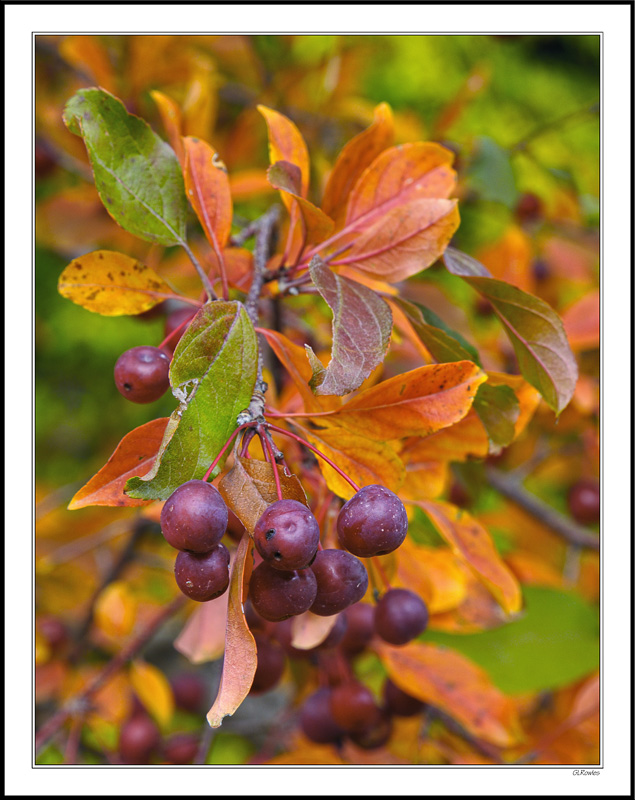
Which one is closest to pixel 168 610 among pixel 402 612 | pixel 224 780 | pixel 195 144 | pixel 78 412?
pixel 224 780

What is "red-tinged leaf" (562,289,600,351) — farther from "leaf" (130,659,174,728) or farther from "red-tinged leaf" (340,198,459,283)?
"leaf" (130,659,174,728)

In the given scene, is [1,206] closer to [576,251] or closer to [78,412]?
[576,251]

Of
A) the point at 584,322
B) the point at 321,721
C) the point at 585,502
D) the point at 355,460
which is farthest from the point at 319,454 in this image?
the point at 585,502

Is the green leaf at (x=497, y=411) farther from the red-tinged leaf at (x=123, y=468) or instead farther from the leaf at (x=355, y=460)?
the red-tinged leaf at (x=123, y=468)

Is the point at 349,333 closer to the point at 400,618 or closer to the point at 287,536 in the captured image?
the point at 287,536

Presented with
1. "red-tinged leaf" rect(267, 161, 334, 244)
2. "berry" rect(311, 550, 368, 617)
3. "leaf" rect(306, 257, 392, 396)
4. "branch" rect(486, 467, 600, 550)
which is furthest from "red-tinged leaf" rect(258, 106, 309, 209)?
"branch" rect(486, 467, 600, 550)

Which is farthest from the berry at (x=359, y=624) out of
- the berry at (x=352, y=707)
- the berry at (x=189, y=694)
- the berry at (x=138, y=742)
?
the berry at (x=189, y=694)
